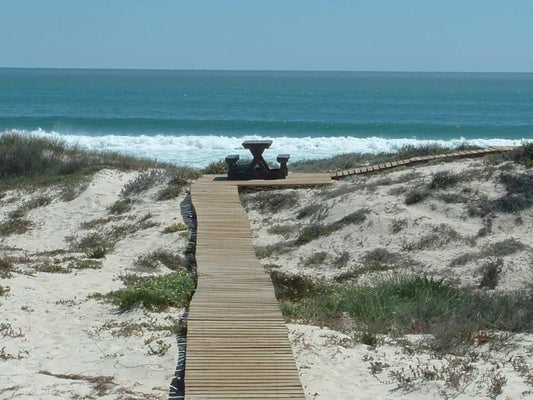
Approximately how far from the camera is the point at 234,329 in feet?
31.4

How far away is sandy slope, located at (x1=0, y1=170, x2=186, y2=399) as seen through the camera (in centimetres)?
847

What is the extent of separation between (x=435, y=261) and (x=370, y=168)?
18.5 ft

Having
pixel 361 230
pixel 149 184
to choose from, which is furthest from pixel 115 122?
pixel 361 230

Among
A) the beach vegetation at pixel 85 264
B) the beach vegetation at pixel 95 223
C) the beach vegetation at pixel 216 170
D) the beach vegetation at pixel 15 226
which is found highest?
the beach vegetation at pixel 216 170

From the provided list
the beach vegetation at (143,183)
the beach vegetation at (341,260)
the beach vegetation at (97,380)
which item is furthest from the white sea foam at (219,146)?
the beach vegetation at (97,380)

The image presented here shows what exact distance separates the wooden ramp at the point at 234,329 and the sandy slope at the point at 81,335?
1.32ft

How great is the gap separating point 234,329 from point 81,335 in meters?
1.87

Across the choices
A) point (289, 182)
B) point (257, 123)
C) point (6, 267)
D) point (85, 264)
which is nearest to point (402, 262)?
point (289, 182)

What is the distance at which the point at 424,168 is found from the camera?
18.3 metres

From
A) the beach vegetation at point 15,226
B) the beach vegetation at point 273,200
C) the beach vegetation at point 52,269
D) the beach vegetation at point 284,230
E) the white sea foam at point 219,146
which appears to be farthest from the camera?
the white sea foam at point 219,146

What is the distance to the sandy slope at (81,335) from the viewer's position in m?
8.47

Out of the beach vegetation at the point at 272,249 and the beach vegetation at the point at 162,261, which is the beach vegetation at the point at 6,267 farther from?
the beach vegetation at the point at 272,249

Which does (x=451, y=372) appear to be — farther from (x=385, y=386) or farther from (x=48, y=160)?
(x=48, y=160)

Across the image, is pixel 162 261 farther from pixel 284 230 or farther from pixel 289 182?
pixel 289 182
